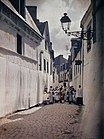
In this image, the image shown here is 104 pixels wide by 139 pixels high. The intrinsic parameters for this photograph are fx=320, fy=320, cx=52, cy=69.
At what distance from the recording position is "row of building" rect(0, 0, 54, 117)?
880 cm

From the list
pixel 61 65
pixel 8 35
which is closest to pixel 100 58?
pixel 8 35

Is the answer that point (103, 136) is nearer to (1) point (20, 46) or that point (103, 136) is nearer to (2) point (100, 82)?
(2) point (100, 82)

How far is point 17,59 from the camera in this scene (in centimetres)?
1043

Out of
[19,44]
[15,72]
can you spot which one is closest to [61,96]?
[19,44]

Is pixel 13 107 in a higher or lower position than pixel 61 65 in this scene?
lower

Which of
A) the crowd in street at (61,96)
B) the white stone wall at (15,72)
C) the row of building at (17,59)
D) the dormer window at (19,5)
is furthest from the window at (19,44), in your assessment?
the crowd in street at (61,96)

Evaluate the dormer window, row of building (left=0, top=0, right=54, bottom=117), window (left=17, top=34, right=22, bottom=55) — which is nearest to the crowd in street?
row of building (left=0, top=0, right=54, bottom=117)

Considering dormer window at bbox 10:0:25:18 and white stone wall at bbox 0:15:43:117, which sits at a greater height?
dormer window at bbox 10:0:25:18

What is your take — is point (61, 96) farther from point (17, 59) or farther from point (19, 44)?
point (17, 59)

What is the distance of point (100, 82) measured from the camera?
6.57 ft

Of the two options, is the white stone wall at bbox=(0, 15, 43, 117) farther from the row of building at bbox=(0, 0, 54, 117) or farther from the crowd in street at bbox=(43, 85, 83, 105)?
the crowd in street at bbox=(43, 85, 83, 105)

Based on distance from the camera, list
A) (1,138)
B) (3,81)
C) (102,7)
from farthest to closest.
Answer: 1. (3,81)
2. (1,138)
3. (102,7)

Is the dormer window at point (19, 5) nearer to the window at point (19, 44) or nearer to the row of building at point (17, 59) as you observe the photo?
the row of building at point (17, 59)

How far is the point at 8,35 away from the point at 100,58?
7.51 m
